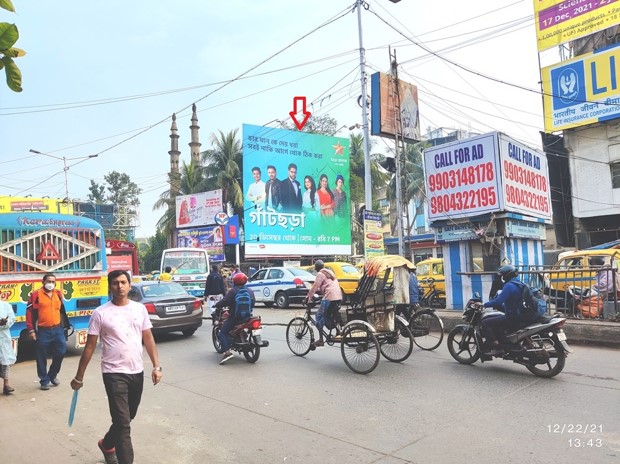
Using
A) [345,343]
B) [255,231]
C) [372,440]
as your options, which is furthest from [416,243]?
[372,440]

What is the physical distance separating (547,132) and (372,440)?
26.2 metres

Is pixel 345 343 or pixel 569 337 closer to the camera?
pixel 345 343

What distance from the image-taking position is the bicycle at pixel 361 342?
23.7 feet

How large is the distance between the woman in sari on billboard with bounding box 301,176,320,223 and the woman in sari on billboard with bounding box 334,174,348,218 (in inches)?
78.0

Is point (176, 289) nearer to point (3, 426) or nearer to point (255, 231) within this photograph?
point (3, 426)

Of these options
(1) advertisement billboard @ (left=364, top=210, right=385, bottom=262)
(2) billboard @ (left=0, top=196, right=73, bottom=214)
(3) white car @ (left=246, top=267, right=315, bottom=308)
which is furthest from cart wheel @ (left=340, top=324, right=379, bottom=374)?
(3) white car @ (left=246, top=267, right=315, bottom=308)

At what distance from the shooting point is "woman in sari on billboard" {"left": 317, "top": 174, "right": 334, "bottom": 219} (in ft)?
123

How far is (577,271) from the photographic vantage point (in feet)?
32.1

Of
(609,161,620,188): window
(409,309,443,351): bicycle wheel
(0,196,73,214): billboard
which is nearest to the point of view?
(409,309,443,351): bicycle wheel

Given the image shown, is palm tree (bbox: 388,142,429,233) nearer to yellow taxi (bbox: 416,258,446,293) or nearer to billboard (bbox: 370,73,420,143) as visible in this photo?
billboard (bbox: 370,73,420,143)

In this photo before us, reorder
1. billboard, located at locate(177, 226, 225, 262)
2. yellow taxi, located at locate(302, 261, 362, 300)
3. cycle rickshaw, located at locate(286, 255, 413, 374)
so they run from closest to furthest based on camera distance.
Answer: cycle rickshaw, located at locate(286, 255, 413, 374) < yellow taxi, located at locate(302, 261, 362, 300) < billboard, located at locate(177, 226, 225, 262)

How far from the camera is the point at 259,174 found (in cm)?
3362

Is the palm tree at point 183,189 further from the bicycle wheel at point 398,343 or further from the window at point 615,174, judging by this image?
the bicycle wheel at point 398,343

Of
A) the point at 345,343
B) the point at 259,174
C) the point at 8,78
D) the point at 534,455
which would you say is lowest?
the point at 534,455
